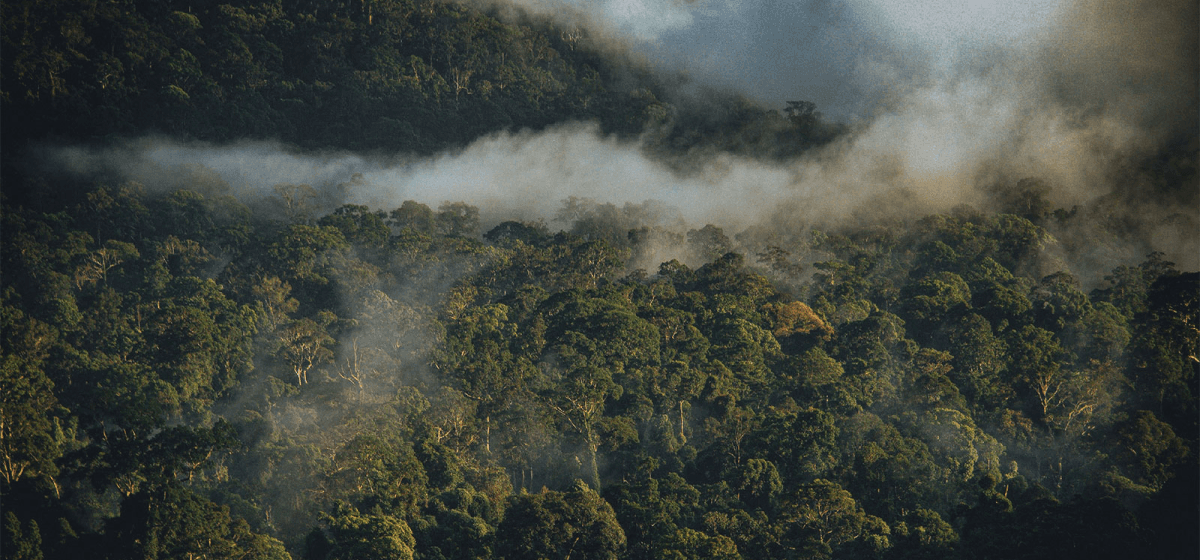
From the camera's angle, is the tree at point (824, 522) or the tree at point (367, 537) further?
the tree at point (824, 522)

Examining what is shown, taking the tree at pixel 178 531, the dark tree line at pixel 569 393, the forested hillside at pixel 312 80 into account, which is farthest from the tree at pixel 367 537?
the forested hillside at pixel 312 80

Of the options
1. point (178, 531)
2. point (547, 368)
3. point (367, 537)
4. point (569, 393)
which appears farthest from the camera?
point (547, 368)

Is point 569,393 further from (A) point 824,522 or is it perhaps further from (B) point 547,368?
(A) point 824,522

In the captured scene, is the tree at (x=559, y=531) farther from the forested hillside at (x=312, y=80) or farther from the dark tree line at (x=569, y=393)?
the forested hillside at (x=312, y=80)

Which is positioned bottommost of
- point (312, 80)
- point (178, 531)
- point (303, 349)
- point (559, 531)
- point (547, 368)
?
point (178, 531)

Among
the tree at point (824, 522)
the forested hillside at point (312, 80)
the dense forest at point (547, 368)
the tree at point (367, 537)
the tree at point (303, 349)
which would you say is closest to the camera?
the tree at point (367, 537)

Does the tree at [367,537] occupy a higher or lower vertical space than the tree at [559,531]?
lower

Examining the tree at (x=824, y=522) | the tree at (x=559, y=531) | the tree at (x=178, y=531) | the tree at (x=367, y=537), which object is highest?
the tree at (x=824, y=522)

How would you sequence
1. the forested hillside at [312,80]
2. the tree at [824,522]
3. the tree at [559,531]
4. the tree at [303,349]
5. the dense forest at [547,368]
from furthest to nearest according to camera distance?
the forested hillside at [312,80] < the tree at [303,349] < the dense forest at [547,368] < the tree at [824,522] < the tree at [559,531]

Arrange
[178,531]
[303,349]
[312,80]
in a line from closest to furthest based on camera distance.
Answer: [178,531] < [303,349] < [312,80]

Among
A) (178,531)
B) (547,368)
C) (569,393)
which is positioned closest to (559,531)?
(178,531)
